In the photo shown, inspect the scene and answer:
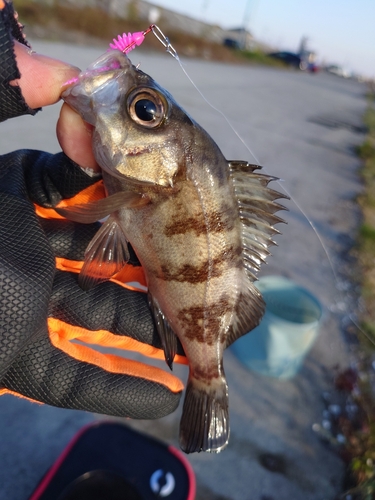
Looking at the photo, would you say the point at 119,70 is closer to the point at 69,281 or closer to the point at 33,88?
the point at 33,88

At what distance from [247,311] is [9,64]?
1543 millimetres

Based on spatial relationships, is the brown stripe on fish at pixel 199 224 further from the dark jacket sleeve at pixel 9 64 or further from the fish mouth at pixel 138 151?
the dark jacket sleeve at pixel 9 64

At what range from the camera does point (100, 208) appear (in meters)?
1.66

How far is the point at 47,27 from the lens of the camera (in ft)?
42.5

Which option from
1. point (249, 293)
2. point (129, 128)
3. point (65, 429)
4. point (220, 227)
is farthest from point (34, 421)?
point (129, 128)

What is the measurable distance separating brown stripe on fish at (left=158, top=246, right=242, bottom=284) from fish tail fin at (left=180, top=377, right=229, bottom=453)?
57cm

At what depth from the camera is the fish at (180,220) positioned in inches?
63.9

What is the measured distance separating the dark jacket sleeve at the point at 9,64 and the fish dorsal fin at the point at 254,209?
0.95 m

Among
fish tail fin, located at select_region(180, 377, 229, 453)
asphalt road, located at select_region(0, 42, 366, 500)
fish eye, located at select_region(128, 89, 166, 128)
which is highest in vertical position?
fish eye, located at select_region(128, 89, 166, 128)

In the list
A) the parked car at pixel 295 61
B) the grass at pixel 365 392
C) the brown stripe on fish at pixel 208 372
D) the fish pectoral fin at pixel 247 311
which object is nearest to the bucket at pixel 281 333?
the grass at pixel 365 392

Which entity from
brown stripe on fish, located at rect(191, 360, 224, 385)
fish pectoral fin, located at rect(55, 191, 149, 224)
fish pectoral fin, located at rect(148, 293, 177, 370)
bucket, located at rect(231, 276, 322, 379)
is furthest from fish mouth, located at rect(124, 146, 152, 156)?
bucket, located at rect(231, 276, 322, 379)

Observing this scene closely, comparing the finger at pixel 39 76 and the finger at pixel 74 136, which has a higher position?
the finger at pixel 39 76

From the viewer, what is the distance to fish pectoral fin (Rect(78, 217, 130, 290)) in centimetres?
180

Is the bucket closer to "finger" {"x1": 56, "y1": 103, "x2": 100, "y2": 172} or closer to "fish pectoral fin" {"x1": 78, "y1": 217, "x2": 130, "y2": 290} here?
"fish pectoral fin" {"x1": 78, "y1": 217, "x2": 130, "y2": 290}
